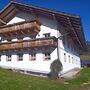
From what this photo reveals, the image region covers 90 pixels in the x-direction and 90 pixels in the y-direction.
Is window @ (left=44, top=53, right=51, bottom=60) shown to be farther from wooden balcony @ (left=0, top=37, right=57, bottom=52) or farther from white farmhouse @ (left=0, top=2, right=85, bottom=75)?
wooden balcony @ (left=0, top=37, right=57, bottom=52)

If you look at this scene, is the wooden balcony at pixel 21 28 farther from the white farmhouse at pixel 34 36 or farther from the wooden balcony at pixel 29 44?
the wooden balcony at pixel 29 44

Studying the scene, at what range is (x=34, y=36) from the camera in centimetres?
3341

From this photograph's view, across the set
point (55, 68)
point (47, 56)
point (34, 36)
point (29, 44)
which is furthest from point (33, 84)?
point (34, 36)

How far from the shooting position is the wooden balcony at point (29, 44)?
29.2 m

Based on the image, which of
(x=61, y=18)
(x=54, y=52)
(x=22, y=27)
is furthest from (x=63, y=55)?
(x=22, y=27)

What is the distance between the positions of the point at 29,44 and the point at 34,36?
235cm

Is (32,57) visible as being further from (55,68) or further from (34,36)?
(55,68)

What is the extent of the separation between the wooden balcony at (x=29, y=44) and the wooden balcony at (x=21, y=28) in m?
1.96

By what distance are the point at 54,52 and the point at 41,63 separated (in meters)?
2.73

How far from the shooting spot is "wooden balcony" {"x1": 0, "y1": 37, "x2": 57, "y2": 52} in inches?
1152

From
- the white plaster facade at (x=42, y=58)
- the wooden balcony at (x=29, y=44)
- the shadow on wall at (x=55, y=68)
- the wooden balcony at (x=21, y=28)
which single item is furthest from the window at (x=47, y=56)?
the wooden balcony at (x=21, y=28)

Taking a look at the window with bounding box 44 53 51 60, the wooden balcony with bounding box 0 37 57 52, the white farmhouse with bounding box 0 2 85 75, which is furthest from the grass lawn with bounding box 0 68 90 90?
the white farmhouse with bounding box 0 2 85 75

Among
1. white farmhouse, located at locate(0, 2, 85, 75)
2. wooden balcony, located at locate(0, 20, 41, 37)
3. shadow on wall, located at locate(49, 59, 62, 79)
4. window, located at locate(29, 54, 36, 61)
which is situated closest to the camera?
shadow on wall, located at locate(49, 59, 62, 79)

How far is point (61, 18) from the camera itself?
3058 centimetres
